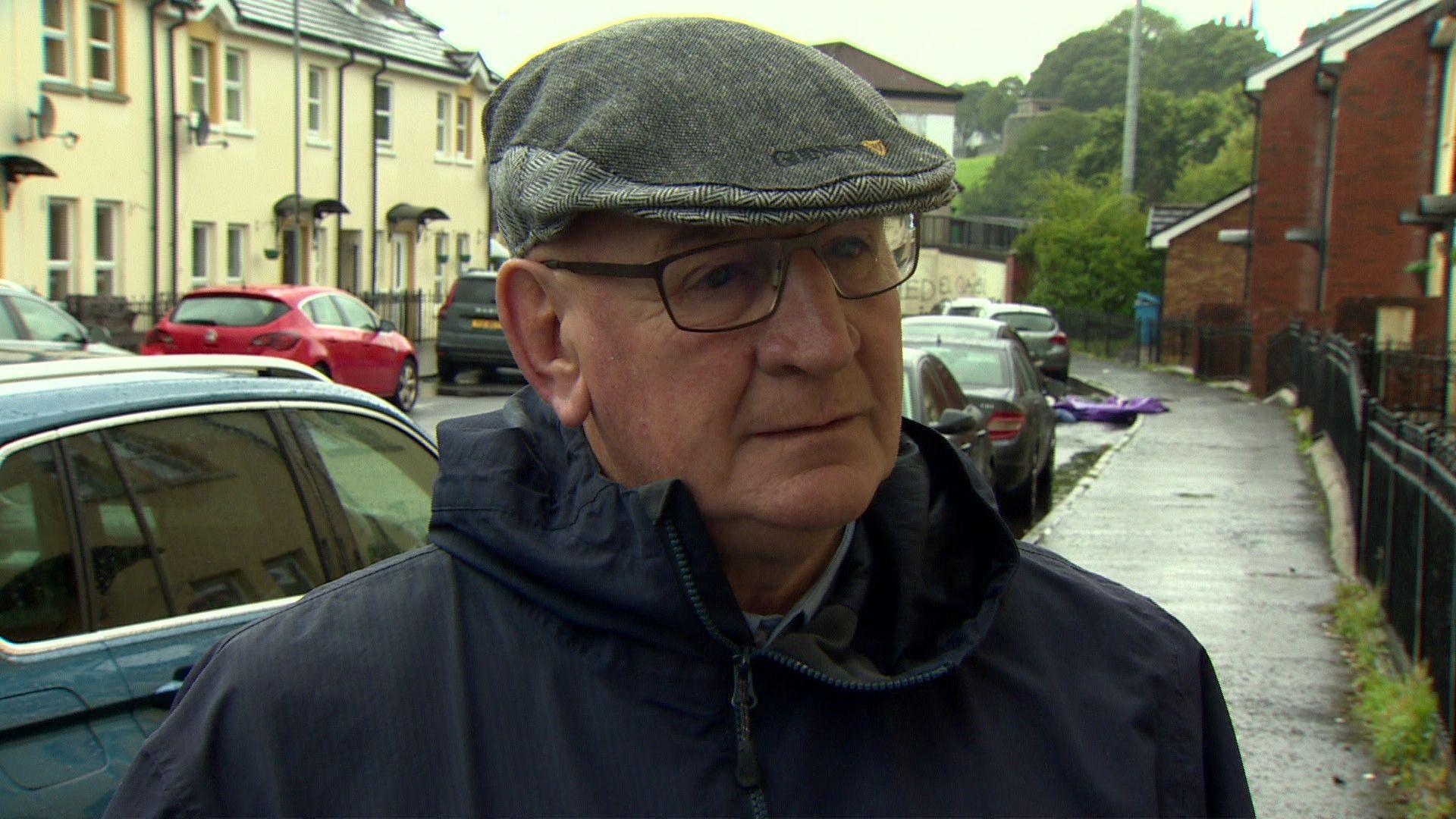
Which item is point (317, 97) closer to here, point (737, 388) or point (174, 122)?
point (174, 122)

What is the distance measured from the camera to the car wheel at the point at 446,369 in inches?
912

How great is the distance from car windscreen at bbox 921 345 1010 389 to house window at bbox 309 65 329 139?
21.3 m

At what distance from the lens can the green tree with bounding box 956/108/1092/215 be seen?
102 m

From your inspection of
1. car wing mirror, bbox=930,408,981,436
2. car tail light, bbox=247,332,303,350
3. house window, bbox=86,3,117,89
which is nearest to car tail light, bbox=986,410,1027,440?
car wing mirror, bbox=930,408,981,436

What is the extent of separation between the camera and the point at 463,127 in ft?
123

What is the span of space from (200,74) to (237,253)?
3.46 meters

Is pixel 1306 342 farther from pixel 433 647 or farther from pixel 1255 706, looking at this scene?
pixel 433 647

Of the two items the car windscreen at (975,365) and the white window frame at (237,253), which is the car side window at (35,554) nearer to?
the car windscreen at (975,365)

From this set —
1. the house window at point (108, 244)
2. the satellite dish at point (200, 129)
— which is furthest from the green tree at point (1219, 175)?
the house window at point (108, 244)

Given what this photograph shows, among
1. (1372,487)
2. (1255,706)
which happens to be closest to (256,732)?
(1255,706)

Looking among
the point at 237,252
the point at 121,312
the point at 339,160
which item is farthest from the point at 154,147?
the point at 339,160

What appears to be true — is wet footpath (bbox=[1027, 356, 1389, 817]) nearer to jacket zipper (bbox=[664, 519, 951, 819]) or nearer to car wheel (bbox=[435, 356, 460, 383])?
jacket zipper (bbox=[664, 519, 951, 819])

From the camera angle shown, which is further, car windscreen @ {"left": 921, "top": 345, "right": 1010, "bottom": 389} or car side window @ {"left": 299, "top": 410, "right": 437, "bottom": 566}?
car windscreen @ {"left": 921, "top": 345, "right": 1010, "bottom": 389}

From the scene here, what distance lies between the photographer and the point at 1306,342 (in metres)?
19.7
